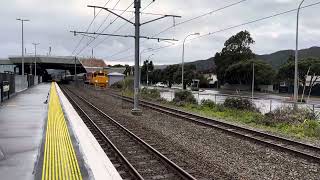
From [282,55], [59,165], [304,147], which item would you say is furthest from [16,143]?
[282,55]

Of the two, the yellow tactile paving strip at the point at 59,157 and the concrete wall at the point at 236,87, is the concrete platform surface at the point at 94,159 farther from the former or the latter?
the concrete wall at the point at 236,87

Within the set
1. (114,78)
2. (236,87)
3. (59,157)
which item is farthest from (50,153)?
(236,87)

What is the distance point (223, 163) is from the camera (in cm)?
1188

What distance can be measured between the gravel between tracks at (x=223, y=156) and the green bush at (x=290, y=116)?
4453 mm

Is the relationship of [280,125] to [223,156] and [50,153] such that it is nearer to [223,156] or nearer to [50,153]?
[223,156]

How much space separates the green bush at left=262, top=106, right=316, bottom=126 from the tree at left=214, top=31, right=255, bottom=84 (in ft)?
276

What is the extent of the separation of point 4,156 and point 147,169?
3416 mm

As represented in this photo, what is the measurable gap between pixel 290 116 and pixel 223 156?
33.9 ft

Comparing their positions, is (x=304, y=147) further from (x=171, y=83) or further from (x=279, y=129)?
(x=171, y=83)

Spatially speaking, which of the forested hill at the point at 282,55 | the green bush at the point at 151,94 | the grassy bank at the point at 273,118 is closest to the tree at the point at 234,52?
the green bush at the point at 151,94

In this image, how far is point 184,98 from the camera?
129 ft

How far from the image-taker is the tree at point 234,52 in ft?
355

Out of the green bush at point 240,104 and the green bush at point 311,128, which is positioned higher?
the green bush at point 240,104

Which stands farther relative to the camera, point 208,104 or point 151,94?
point 151,94
